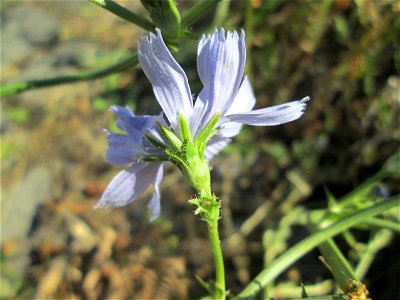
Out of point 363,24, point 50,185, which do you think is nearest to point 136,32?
point 50,185

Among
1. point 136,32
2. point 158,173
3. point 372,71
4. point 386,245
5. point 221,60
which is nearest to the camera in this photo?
point 221,60

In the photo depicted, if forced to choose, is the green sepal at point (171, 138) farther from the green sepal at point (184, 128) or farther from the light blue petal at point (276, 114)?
the light blue petal at point (276, 114)

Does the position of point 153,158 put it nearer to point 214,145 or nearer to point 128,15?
point 214,145

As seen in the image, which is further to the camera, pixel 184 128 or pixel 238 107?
pixel 238 107

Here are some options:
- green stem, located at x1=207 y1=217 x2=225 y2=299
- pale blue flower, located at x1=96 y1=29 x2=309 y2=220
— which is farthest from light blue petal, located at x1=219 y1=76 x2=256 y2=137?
green stem, located at x1=207 y1=217 x2=225 y2=299

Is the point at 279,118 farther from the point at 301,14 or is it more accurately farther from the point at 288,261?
the point at 301,14

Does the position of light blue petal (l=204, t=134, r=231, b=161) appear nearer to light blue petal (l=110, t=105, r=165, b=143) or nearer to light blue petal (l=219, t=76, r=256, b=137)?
light blue petal (l=219, t=76, r=256, b=137)

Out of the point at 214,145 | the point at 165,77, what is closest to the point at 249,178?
the point at 214,145
